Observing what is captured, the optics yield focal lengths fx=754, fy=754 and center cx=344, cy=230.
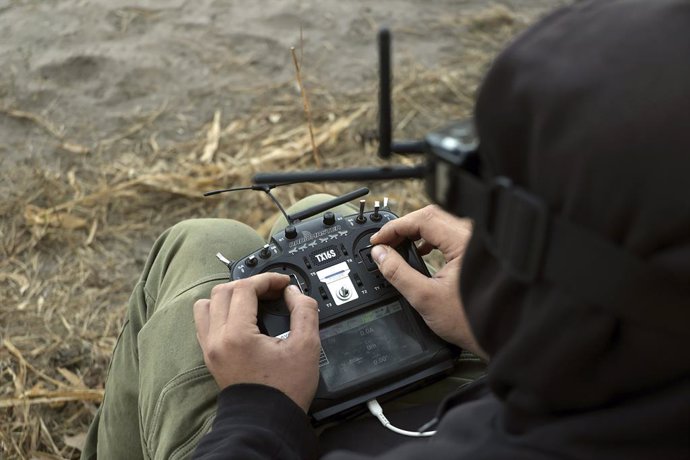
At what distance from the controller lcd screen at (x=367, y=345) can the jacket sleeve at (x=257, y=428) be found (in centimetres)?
9

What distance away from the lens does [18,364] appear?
1.85m

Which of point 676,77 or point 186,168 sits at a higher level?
point 676,77

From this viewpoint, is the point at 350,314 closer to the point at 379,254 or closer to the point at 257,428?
the point at 379,254

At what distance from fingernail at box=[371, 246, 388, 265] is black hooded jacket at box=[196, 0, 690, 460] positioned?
46 centimetres

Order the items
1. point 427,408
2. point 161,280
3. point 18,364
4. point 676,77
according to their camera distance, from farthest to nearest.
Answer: point 18,364, point 161,280, point 427,408, point 676,77

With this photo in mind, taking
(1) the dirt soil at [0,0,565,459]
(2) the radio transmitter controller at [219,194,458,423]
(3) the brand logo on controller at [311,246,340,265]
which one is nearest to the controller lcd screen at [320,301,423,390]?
(2) the radio transmitter controller at [219,194,458,423]

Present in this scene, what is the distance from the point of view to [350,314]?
3.71ft

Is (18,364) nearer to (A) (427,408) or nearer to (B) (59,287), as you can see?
(B) (59,287)

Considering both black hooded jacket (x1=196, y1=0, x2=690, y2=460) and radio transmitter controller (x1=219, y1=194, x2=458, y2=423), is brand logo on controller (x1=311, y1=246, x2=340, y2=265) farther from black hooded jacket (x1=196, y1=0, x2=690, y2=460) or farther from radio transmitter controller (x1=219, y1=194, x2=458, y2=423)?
black hooded jacket (x1=196, y1=0, x2=690, y2=460)

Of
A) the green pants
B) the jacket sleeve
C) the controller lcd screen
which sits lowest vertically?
the green pants

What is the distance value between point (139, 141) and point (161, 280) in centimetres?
125

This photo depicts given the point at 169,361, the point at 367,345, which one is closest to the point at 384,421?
the point at 367,345

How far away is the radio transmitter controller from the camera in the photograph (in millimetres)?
1059

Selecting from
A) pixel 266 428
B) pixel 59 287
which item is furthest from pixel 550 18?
pixel 59 287
